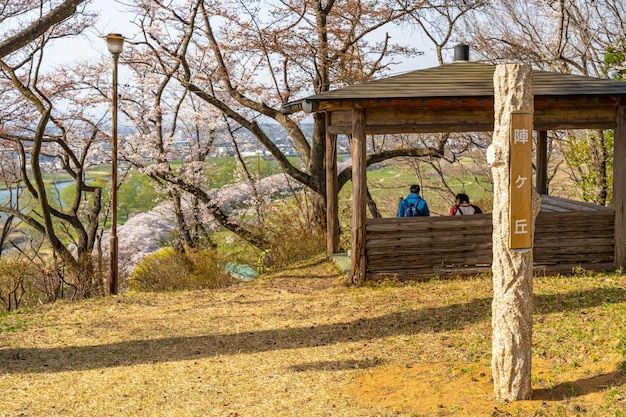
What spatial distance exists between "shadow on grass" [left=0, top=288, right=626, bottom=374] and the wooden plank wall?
179 centimetres

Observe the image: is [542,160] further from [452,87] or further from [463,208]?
[452,87]

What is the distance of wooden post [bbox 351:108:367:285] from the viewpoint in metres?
10.4

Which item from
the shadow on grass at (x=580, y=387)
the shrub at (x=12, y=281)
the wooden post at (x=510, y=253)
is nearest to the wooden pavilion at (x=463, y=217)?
the wooden post at (x=510, y=253)

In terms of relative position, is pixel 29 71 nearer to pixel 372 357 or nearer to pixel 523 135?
pixel 372 357

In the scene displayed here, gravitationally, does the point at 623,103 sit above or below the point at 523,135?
above

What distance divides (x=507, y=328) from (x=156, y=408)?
3.29 metres

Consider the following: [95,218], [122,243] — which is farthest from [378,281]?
[122,243]

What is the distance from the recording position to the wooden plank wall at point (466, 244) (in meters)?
10.9

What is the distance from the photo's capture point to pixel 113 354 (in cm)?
830

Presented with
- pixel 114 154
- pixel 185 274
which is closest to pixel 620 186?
pixel 185 274

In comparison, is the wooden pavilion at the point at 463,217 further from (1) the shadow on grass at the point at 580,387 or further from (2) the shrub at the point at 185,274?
Answer: (1) the shadow on grass at the point at 580,387

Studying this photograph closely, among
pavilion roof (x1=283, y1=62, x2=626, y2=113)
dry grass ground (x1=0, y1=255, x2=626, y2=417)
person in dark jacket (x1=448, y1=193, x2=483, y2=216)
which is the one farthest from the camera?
person in dark jacket (x1=448, y1=193, x2=483, y2=216)

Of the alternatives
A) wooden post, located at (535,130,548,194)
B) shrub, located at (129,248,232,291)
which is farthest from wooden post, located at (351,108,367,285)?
wooden post, located at (535,130,548,194)

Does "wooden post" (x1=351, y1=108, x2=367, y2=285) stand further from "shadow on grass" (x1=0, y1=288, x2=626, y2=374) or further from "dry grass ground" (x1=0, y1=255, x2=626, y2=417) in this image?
"shadow on grass" (x1=0, y1=288, x2=626, y2=374)
